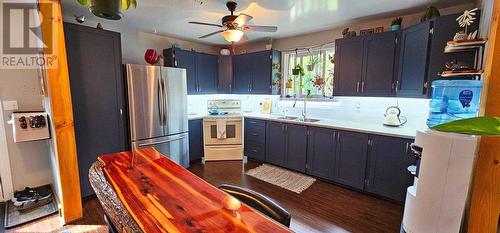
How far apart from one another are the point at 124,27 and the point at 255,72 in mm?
2328

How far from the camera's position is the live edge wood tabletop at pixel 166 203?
0.80m

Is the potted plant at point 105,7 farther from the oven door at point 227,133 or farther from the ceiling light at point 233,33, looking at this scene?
the oven door at point 227,133

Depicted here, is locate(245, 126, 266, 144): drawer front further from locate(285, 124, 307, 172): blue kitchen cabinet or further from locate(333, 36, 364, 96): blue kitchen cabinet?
locate(333, 36, 364, 96): blue kitchen cabinet

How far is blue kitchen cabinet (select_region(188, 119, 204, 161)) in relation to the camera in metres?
3.78

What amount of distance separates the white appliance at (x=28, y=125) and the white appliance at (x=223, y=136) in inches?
83.8

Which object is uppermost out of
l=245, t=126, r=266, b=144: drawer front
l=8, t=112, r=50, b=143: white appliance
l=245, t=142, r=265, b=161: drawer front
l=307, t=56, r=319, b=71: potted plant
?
l=307, t=56, r=319, b=71: potted plant

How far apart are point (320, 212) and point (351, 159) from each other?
88 centimetres

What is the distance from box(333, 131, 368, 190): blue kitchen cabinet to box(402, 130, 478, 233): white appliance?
1.03m

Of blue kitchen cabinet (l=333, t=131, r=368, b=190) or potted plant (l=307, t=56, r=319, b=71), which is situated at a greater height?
potted plant (l=307, t=56, r=319, b=71)

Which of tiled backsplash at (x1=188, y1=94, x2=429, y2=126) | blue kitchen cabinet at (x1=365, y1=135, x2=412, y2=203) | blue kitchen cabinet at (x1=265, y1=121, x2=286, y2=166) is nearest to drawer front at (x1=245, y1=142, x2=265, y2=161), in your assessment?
blue kitchen cabinet at (x1=265, y1=121, x2=286, y2=166)

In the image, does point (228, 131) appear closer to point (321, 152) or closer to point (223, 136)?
point (223, 136)

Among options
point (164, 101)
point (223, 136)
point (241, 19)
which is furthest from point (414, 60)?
point (164, 101)

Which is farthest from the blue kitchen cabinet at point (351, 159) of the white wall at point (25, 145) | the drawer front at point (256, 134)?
the white wall at point (25, 145)

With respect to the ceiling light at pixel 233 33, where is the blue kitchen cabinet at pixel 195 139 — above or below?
below
